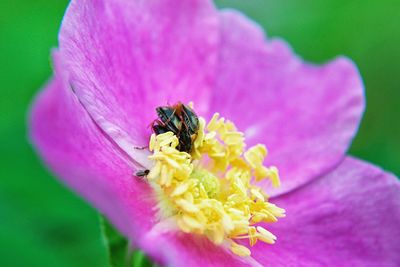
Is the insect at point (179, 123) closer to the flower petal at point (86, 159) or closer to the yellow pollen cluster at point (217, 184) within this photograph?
the yellow pollen cluster at point (217, 184)

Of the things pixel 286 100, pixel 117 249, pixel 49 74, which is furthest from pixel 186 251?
pixel 49 74

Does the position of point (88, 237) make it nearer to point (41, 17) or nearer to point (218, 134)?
point (218, 134)

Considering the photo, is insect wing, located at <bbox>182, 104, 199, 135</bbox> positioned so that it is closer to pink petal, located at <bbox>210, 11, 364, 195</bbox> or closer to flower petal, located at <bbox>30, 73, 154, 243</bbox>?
flower petal, located at <bbox>30, 73, 154, 243</bbox>

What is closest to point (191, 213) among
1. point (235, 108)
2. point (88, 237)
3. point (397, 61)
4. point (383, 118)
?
point (235, 108)

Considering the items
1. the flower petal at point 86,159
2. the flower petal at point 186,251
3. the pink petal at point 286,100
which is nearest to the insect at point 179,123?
the flower petal at point 86,159

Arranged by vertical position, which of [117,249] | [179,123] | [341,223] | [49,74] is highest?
[49,74]

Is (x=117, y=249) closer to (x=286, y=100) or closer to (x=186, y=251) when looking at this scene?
(x=186, y=251)

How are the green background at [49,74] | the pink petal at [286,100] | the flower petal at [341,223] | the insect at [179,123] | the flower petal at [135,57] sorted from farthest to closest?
1. the green background at [49,74]
2. the pink petal at [286,100]
3. the flower petal at [341,223]
4. the insect at [179,123]
5. the flower petal at [135,57]
